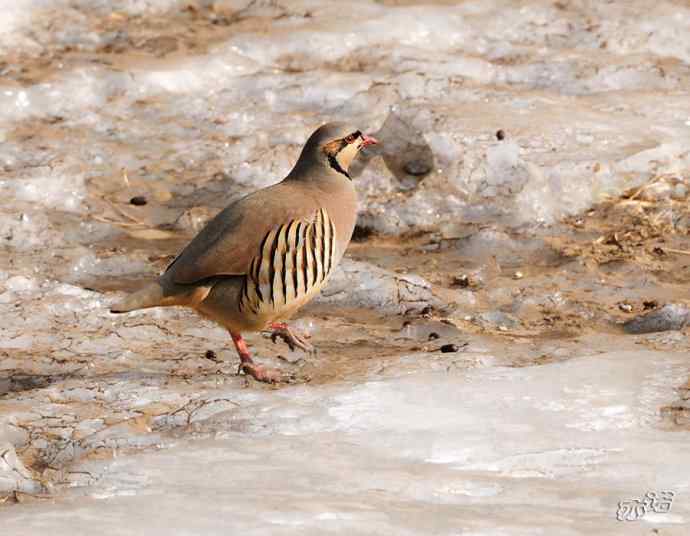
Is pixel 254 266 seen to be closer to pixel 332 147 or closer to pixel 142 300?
pixel 142 300

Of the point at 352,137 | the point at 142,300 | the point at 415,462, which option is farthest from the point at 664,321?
the point at 142,300

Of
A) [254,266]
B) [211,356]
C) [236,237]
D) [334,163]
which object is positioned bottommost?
[211,356]

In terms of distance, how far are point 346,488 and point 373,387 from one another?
2.98 ft

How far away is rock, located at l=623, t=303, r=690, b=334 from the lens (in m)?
5.61

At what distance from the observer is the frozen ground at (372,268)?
4031 millimetres

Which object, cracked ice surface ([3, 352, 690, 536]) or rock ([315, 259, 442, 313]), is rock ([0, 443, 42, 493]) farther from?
rock ([315, 259, 442, 313])

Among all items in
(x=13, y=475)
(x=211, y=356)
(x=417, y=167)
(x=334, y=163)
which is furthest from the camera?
(x=417, y=167)

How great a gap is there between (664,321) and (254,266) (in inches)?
68.3

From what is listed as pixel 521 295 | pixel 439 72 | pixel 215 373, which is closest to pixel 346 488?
pixel 215 373

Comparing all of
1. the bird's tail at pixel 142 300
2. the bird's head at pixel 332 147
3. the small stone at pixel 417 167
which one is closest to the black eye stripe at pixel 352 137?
the bird's head at pixel 332 147

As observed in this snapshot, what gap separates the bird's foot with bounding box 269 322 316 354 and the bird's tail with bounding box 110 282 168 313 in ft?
1.89

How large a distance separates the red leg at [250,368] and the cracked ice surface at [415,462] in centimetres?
19

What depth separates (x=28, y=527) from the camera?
355 centimetres

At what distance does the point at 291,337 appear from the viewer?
546cm
